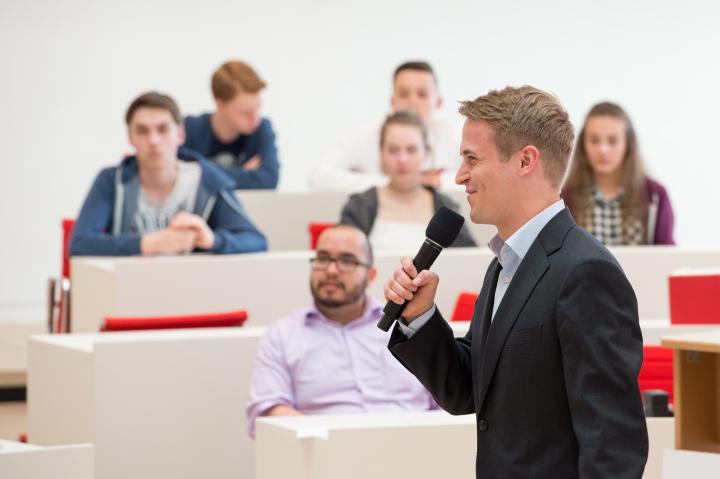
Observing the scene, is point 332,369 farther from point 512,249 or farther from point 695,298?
point 512,249

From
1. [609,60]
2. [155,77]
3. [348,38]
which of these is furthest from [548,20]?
[155,77]

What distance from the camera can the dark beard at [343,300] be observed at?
3984 millimetres

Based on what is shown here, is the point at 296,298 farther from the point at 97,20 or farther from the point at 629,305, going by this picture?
the point at 97,20

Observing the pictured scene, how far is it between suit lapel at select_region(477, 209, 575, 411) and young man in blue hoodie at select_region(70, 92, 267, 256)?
313 cm

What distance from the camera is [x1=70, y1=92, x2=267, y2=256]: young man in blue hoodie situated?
505 cm

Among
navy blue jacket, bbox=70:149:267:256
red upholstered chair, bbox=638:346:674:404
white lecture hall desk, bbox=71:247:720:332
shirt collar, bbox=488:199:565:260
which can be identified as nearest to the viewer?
shirt collar, bbox=488:199:565:260

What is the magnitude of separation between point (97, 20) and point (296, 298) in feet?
14.3

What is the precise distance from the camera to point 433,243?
6.47ft

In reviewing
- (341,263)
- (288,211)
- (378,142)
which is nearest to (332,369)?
(341,263)

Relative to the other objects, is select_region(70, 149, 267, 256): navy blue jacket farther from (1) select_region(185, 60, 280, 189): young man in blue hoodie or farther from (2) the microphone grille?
(2) the microphone grille

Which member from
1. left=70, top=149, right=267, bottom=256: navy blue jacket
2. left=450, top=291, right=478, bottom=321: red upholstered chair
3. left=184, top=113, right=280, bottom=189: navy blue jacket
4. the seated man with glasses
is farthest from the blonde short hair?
left=184, top=113, right=280, bottom=189: navy blue jacket

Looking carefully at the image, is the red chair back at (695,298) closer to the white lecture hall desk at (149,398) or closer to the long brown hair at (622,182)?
the white lecture hall desk at (149,398)

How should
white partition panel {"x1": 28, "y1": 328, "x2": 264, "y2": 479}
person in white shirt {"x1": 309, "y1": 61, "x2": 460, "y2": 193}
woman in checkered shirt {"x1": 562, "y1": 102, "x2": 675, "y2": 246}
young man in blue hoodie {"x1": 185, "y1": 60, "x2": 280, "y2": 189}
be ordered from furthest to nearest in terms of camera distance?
1. person in white shirt {"x1": 309, "y1": 61, "x2": 460, "y2": 193}
2. young man in blue hoodie {"x1": 185, "y1": 60, "x2": 280, "y2": 189}
3. woman in checkered shirt {"x1": 562, "y1": 102, "x2": 675, "y2": 246}
4. white partition panel {"x1": 28, "y1": 328, "x2": 264, "y2": 479}

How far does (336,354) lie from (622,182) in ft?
6.86
